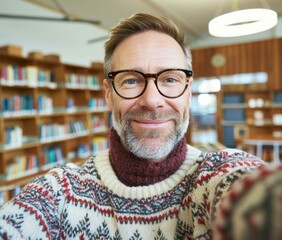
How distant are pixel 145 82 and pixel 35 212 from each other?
0.48 meters

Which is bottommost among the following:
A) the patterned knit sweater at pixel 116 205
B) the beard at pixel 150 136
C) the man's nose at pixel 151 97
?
the patterned knit sweater at pixel 116 205

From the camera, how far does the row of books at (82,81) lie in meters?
4.66

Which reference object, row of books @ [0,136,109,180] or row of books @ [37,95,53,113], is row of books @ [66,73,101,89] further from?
row of books @ [0,136,109,180]

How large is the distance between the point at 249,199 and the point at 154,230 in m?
0.52

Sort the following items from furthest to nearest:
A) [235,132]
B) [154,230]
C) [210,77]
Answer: [210,77] < [235,132] < [154,230]

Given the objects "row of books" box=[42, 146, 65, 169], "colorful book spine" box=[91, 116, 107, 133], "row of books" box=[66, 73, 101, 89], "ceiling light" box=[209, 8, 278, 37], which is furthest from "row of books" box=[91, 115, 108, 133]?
"ceiling light" box=[209, 8, 278, 37]

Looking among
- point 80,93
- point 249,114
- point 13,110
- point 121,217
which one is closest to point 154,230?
point 121,217

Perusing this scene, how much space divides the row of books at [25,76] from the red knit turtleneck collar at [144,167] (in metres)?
3.05

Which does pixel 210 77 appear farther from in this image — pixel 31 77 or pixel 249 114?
pixel 31 77

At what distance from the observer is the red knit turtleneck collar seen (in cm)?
79

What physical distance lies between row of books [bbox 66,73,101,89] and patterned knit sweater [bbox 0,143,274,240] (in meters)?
4.04

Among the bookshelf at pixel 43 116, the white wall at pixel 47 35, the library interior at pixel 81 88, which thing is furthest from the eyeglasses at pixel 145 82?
the bookshelf at pixel 43 116

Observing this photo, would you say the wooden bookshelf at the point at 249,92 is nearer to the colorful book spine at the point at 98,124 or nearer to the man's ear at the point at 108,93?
the colorful book spine at the point at 98,124

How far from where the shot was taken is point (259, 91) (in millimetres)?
6105
